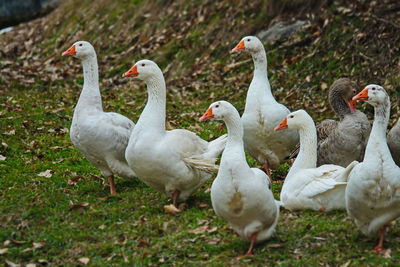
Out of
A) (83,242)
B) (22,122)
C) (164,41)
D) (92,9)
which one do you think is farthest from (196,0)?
(83,242)

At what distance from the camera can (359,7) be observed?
48.3 feet

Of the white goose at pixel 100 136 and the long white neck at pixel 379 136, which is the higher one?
the long white neck at pixel 379 136

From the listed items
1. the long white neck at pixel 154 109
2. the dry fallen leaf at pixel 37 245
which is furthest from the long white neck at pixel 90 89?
the dry fallen leaf at pixel 37 245

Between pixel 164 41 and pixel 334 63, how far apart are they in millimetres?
5481

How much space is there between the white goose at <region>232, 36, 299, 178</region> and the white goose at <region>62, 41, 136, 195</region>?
5.18 feet

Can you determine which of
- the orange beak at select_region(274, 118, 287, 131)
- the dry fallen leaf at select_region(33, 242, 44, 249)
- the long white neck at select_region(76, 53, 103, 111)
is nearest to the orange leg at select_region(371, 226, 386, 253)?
the orange beak at select_region(274, 118, 287, 131)

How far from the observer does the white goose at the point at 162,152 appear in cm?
766

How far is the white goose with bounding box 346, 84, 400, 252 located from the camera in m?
6.27

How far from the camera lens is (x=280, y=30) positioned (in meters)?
15.7

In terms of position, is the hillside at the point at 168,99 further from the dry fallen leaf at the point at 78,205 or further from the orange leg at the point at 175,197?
the orange leg at the point at 175,197

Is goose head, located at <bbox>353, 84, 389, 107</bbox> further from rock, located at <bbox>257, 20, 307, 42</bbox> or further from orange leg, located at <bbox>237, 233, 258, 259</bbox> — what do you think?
rock, located at <bbox>257, 20, 307, 42</bbox>

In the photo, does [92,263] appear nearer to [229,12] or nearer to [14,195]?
[14,195]

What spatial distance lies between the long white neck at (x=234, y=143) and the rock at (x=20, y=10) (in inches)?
777

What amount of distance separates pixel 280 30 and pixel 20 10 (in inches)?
538
